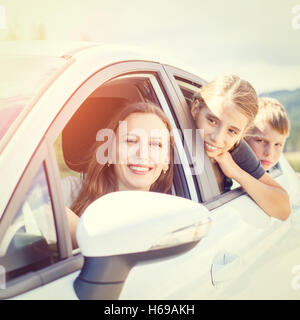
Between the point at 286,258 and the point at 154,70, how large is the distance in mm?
1070

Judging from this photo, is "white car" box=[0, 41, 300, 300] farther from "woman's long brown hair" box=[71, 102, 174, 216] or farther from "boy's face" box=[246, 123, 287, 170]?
Answer: "boy's face" box=[246, 123, 287, 170]

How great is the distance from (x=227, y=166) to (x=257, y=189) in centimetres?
18

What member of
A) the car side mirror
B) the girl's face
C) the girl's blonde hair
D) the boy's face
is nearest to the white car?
the car side mirror

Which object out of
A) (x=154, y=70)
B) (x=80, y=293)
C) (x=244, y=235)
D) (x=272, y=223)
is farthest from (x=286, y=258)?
(x=80, y=293)

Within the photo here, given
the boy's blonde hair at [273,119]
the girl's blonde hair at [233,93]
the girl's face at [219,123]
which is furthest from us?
the boy's blonde hair at [273,119]

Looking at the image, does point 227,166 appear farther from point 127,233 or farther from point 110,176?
point 127,233

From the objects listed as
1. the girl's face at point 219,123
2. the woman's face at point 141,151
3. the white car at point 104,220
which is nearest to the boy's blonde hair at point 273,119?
the girl's face at point 219,123

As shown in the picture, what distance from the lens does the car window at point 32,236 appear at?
1.08m

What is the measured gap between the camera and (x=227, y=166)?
2154 mm

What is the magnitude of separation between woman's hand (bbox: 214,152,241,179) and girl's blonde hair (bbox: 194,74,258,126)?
0.85 feet

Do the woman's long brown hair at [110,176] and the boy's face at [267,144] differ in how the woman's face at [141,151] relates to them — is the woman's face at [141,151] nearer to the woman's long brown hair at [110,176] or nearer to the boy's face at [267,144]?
the woman's long brown hair at [110,176]

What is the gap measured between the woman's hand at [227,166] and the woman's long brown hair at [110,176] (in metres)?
0.33
